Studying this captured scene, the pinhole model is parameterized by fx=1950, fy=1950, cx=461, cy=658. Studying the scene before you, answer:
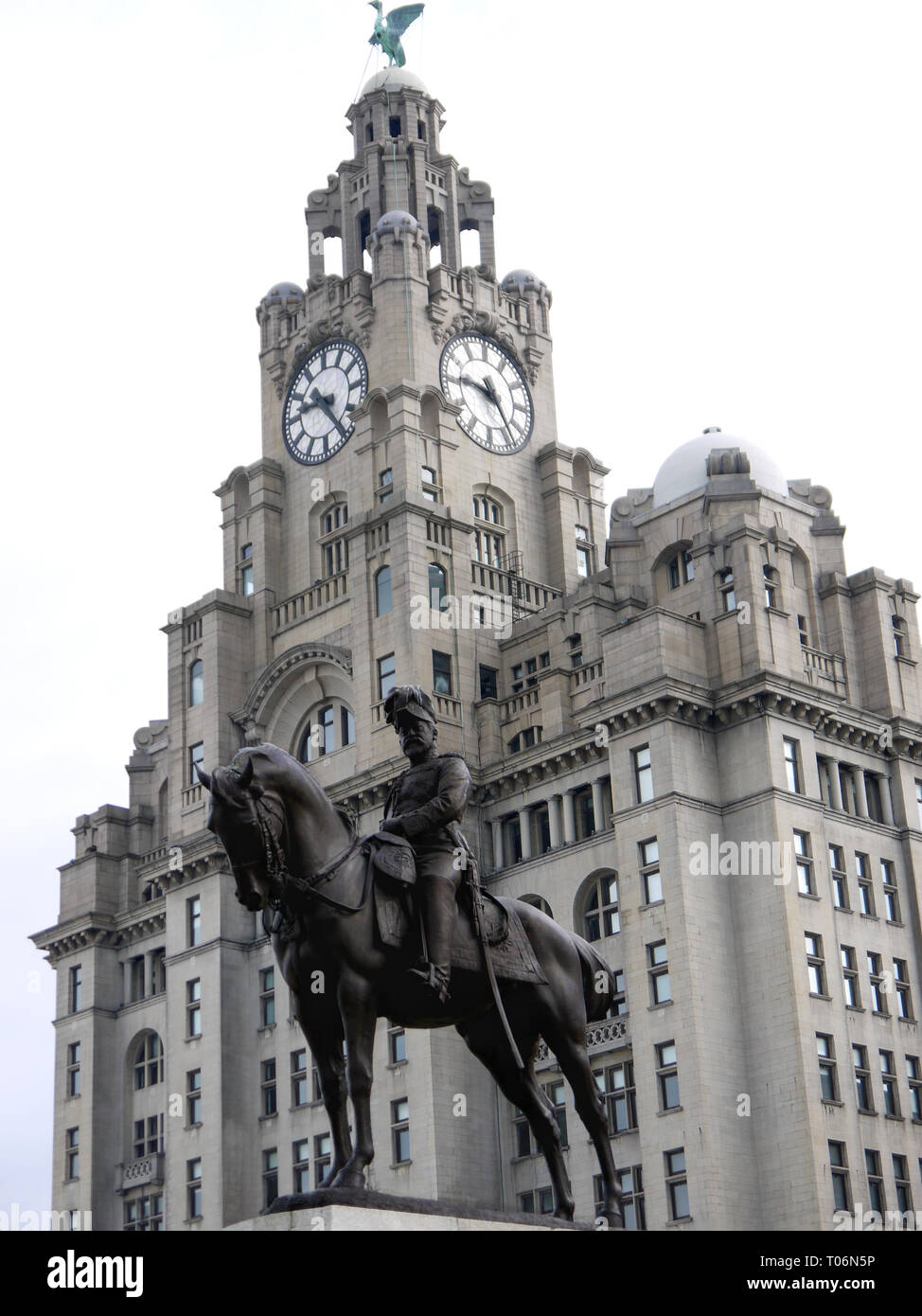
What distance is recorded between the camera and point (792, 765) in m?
66.7

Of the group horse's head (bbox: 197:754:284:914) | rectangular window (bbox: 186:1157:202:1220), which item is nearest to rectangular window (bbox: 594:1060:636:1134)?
rectangular window (bbox: 186:1157:202:1220)

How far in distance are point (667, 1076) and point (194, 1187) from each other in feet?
74.8

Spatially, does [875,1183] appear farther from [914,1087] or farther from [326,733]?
[326,733]

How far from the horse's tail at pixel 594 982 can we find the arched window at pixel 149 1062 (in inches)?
2434

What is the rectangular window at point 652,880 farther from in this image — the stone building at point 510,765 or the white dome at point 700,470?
the white dome at point 700,470

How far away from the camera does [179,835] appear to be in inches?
3236

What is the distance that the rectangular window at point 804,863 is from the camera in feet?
212

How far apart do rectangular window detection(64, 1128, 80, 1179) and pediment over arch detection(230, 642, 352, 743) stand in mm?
19626

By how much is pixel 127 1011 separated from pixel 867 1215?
3739cm

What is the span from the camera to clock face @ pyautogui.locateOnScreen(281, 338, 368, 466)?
85062 mm

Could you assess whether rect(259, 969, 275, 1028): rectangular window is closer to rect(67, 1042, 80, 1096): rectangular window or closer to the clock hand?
rect(67, 1042, 80, 1096): rectangular window

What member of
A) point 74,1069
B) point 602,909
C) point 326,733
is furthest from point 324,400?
point 74,1069
